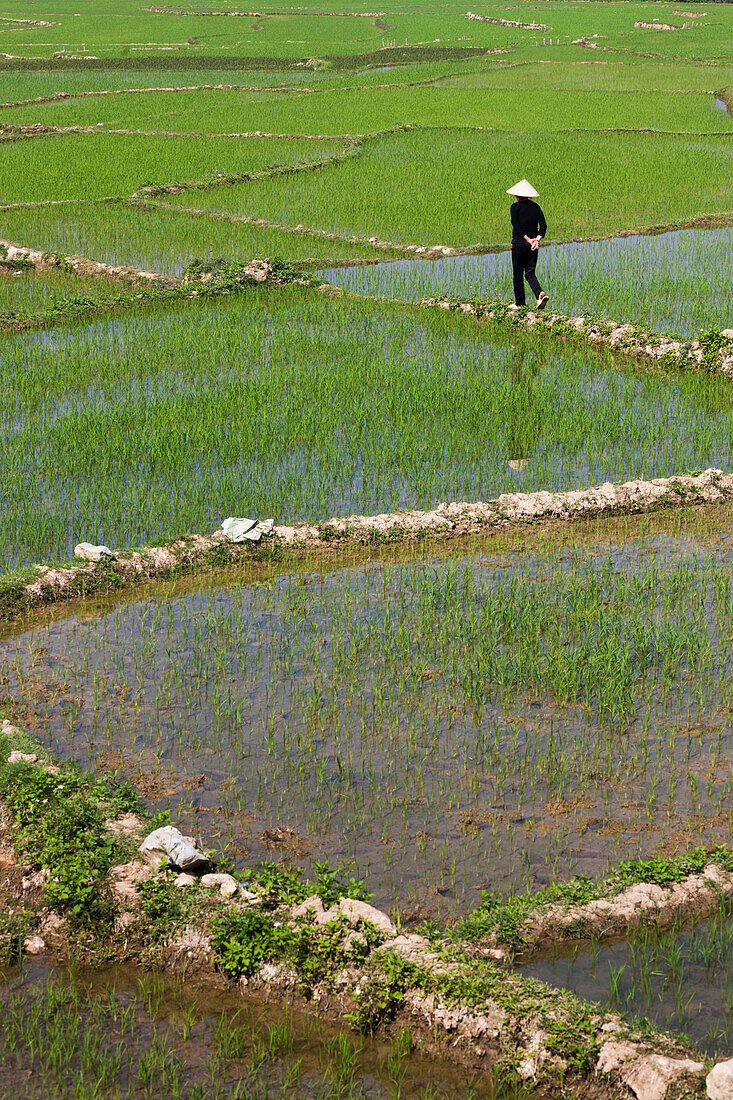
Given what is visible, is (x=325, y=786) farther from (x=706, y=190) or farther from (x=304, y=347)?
(x=706, y=190)

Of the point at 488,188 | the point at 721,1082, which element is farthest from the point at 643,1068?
the point at 488,188

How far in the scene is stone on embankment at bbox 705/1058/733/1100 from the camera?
2.82 metres

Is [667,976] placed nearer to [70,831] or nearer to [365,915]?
[365,915]

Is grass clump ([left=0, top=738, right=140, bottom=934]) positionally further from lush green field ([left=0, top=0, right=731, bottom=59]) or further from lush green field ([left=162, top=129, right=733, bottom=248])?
lush green field ([left=0, top=0, right=731, bottom=59])

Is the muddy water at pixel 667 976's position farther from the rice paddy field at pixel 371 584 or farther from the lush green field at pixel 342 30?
the lush green field at pixel 342 30

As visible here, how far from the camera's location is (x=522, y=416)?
831 cm

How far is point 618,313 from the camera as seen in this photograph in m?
10.7

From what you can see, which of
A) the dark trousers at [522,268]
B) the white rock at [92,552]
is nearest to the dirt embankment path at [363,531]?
the white rock at [92,552]

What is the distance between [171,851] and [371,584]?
101 inches

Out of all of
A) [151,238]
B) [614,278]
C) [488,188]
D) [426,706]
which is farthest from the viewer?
[488,188]

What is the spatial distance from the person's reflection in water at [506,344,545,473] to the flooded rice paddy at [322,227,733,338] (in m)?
1.46

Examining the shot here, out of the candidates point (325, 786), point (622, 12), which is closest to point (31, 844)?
point (325, 786)

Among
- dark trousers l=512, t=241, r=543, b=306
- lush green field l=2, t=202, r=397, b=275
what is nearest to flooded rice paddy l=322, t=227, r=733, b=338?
dark trousers l=512, t=241, r=543, b=306

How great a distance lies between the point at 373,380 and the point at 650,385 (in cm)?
222
